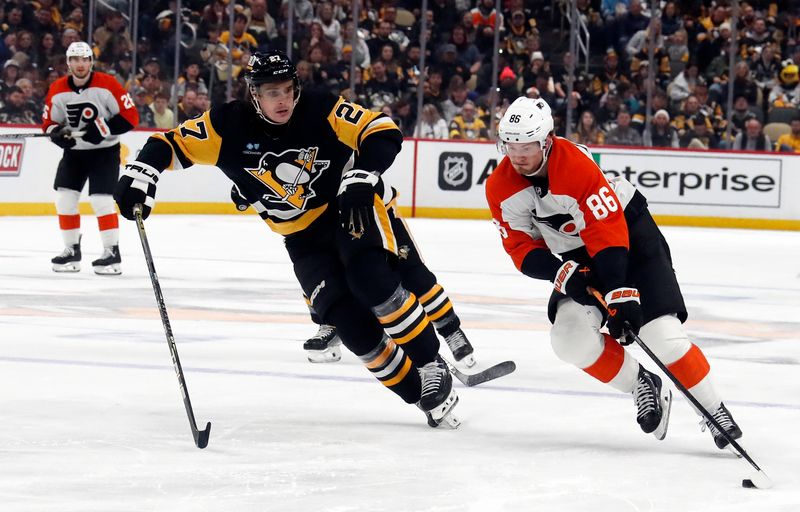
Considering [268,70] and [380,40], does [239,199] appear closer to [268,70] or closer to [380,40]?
[268,70]

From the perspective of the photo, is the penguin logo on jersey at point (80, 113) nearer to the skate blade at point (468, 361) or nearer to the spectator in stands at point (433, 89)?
the skate blade at point (468, 361)

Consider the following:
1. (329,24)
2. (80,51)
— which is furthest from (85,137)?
(329,24)

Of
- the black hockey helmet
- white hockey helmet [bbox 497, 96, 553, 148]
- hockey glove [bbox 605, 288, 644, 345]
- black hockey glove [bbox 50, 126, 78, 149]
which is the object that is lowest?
black hockey glove [bbox 50, 126, 78, 149]

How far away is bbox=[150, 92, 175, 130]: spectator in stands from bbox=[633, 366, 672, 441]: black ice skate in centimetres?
905

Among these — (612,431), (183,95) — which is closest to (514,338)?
(612,431)

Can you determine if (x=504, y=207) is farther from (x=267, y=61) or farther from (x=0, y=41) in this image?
(x=0, y=41)

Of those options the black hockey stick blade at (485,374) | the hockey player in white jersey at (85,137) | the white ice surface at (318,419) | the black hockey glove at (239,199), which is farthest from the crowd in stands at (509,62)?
the black hockey glove at (239,199)

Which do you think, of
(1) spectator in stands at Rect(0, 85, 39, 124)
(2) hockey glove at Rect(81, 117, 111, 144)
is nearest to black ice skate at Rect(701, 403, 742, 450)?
(2) hockey glove at Rect(81, 117, 111, 144)

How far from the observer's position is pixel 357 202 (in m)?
3.50

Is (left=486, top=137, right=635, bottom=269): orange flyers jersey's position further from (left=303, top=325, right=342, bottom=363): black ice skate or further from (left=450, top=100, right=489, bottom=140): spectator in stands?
(left=450, top=100, right=489, bottom=140): spectator in stands

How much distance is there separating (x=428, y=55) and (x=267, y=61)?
30.7 feet

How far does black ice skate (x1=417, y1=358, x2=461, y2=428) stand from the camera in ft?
12.1

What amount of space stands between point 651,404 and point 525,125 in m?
0.82

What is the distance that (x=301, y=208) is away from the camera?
151 inches
